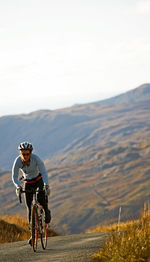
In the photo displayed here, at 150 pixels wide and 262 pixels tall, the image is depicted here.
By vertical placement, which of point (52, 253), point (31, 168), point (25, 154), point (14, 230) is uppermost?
point (25, 154)

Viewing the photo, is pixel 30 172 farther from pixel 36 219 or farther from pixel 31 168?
pixel 36 219

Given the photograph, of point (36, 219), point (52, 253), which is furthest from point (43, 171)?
point (52, 253)

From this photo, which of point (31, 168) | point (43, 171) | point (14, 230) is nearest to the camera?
point (43, 171)

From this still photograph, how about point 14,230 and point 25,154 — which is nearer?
point 25,154

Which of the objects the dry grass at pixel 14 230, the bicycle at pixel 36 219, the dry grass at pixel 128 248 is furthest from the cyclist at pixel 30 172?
the dry grass at pixel 14 230

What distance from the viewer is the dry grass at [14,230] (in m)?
14.5

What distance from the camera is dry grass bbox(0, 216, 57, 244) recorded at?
1448 centimetres

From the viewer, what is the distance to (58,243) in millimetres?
11156

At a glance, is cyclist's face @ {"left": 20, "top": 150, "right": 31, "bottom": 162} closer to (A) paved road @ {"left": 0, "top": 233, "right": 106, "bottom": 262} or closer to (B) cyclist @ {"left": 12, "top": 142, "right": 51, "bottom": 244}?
(B) cyclist @ {"left": 12, "top": 142, "right": 51, "bottom": 244}

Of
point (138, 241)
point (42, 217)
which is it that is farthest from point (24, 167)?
point (138, 241)

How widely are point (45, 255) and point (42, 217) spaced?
1119 mm

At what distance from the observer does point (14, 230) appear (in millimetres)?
15906

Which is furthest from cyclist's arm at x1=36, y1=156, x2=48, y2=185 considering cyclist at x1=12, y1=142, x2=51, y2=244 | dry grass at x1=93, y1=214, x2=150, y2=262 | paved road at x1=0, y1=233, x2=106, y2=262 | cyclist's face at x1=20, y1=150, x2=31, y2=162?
dry grass at x1=93, y1=214, x2=150, y2=262

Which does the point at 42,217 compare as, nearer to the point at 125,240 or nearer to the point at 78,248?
the point at 78,248
